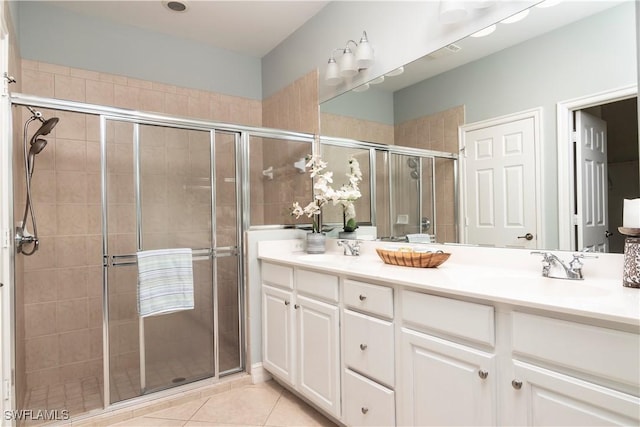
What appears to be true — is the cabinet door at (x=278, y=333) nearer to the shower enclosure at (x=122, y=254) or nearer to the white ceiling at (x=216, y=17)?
the shower enclosure at (x=122, y=254)

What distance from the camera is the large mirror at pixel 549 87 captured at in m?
1.33

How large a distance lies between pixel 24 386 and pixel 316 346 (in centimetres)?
194

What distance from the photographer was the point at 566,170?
146cm

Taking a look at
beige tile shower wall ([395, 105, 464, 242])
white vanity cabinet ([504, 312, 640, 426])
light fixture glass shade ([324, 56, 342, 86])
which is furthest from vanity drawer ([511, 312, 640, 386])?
light fixture glass shade ([324, 56, 342, 86])

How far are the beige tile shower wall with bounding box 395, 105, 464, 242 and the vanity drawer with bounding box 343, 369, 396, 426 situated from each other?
33.5 inches

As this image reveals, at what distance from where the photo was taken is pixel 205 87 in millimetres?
3350

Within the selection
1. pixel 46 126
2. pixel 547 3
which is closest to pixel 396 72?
pixel 547 3

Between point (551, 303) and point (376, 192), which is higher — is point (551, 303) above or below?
below

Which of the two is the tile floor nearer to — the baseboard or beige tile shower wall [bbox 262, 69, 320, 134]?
the baseboard

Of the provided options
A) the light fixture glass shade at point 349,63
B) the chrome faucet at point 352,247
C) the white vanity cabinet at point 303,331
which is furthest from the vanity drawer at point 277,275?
the light fixture glass shade at point 349,63

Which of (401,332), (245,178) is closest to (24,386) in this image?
(245,178)

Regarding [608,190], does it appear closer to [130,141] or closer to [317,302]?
[317,302]

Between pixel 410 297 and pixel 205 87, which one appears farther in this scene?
pixel 205 87

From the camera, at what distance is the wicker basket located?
1.71m
